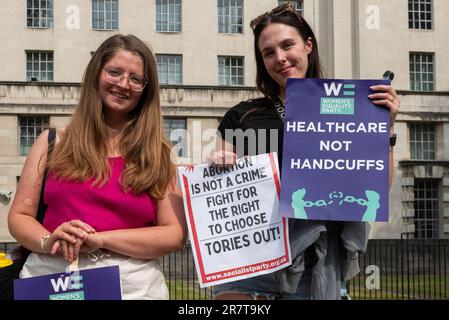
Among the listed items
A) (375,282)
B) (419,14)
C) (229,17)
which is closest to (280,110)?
(375,282)

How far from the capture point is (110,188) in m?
3.47

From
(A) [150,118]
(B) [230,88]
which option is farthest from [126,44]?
(B) [230,88]

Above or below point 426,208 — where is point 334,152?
above

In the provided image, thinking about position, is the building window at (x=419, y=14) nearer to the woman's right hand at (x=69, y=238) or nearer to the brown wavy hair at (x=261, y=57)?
the brown wavy hair at (x=261, y=57)

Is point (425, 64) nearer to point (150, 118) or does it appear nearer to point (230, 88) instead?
point (230, 88)

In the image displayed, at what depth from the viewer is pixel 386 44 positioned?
3472cm

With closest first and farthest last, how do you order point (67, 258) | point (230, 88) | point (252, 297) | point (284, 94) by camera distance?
point (67, 258) → point (252, 297) → point (284, 94) → point (230, 88)

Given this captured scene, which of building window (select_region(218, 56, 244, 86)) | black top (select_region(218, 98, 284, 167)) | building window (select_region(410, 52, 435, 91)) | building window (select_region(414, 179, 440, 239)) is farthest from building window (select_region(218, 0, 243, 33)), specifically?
black top (select_region(218, 98, 284, 167))

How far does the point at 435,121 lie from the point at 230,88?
38.0ft

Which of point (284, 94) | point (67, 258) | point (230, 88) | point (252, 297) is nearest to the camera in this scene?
point (67, 258)

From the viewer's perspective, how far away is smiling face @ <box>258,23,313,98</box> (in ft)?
12.3

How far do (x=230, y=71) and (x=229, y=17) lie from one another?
300 centimetres

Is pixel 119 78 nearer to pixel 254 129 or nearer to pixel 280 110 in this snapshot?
pixel 254 129

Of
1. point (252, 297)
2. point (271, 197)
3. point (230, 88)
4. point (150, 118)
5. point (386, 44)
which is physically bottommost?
point (252, 297)
